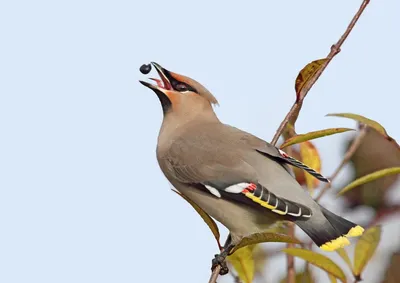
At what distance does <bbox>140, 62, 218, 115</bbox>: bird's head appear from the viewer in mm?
3053

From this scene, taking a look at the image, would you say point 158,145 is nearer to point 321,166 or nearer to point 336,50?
point 321,166

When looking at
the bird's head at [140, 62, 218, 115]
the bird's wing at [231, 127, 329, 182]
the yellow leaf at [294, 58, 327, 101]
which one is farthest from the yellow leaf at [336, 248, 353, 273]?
the bird's head at [140, 62, 218, 115]

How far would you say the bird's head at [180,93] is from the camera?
3053 millimetres

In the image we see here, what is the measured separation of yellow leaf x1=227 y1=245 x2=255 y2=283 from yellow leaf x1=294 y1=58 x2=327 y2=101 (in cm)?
55

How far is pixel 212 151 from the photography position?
273 centimetres

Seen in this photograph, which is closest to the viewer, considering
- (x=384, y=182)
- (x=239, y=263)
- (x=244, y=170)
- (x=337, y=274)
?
(x=337, y=274)

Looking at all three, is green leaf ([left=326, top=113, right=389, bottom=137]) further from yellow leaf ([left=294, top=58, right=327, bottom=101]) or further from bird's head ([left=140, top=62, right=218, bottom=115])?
bird's head ([left=140, top=62, right=218, bottom=115])

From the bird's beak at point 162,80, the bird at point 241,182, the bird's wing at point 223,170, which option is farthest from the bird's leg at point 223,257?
the bird's beak at point 162,80

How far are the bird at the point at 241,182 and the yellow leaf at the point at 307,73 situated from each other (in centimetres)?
36

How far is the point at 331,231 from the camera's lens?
2.45 metres

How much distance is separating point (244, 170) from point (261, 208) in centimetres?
16

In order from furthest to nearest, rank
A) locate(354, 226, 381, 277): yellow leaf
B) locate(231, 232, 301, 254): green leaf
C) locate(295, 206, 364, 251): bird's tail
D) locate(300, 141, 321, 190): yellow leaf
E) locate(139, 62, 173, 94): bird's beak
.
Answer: locate(139, 62, 173, 94): bird's beak, locate(300, 141, 321, 190): yellow leaf, locate(295, 206, 364, 251): bird's tail, locate(354, 226, 381, 277): yellow leaf, locate(231, 232, 301, 254): green leaf

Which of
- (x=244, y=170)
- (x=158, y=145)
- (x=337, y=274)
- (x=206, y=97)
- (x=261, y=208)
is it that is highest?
(x=206, y=97)

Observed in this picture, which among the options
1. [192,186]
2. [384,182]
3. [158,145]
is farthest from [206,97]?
[384,182]
